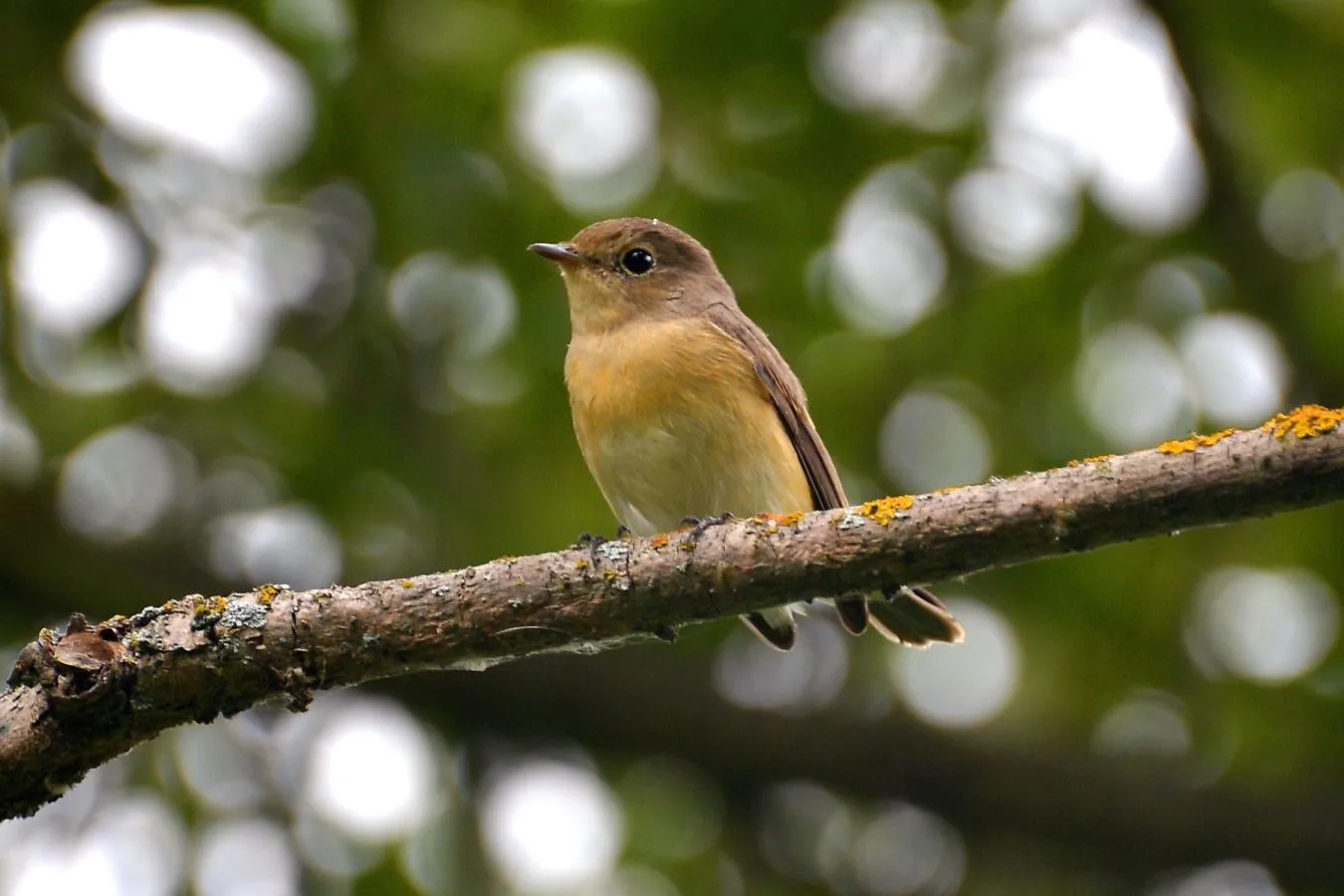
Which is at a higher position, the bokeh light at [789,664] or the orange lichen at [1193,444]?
the bokeh light at [789,664]

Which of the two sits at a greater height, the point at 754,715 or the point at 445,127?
the point at 445,127

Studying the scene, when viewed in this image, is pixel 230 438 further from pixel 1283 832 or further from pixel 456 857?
pixel 1283 832

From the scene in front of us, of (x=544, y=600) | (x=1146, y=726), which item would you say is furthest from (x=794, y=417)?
(x=1146, y=726)

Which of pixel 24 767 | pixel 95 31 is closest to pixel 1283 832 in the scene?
pixel 24 767

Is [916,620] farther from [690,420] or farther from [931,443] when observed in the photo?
[931,443]

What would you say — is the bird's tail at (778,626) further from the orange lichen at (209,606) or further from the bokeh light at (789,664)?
the orange lichen at (209,606)

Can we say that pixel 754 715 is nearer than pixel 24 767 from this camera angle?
No

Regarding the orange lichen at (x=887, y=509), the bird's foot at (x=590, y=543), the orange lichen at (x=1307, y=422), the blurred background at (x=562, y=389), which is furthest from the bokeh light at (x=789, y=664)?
the orange lichen at (x=1307, y=422)
